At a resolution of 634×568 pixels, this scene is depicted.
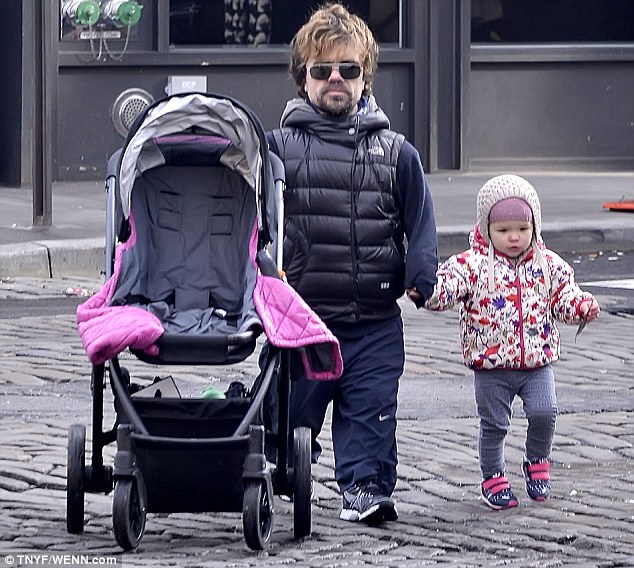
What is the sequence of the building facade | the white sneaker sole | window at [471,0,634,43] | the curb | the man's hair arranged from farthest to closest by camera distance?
window at [471,0,634,43], the building facade, the curb, the man's hair, the white sneaker sole

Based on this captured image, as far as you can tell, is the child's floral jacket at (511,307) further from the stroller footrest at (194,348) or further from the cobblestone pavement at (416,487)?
the stroller footrest at (194,348)

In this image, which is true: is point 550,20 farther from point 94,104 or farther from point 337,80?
point 337,80

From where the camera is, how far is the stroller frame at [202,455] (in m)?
4.92

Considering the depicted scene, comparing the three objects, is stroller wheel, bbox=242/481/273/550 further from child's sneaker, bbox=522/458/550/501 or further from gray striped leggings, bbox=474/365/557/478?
child's sneaker, bbox=522/458/550/501


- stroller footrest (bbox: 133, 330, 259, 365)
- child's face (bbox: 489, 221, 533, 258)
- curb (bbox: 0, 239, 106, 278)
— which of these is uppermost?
child's face (bbox: 489, 221, 533, 258)

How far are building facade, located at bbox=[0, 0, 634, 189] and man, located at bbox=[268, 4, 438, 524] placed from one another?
1018 cm

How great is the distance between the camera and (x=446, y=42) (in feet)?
56.1

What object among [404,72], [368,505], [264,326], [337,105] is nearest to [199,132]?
[337,105]

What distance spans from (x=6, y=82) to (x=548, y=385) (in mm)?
10935

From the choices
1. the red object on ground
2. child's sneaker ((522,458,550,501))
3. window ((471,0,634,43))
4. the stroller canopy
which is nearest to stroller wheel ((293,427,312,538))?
the stroller canopy

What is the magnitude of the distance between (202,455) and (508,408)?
128 centimetres

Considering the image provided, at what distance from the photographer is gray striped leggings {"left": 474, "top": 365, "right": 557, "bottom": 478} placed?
223 inches

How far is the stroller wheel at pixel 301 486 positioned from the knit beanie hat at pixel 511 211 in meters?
1.05

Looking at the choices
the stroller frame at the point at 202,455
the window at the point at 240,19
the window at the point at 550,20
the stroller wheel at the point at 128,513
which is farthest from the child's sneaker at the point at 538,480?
the window at the point at 550,20
